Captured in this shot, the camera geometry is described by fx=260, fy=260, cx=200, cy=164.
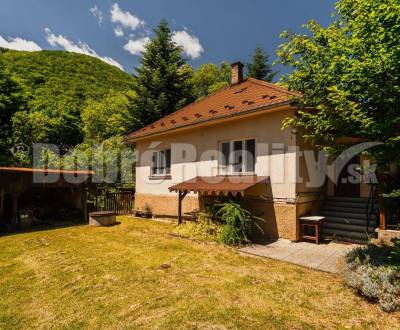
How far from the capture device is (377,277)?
504cm

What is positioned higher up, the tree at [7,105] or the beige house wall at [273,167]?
the tree at [7,105]

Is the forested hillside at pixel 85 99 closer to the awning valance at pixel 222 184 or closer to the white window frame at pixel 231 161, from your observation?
the awning valance at pixel 222 184

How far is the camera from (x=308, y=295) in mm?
5184

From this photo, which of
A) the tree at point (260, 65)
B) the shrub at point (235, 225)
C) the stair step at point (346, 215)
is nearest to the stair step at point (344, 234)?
the stair step at point (346, 215)

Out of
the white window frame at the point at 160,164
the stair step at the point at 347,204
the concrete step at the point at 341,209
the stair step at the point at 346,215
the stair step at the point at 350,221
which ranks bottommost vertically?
the stair step at the point at 350,221

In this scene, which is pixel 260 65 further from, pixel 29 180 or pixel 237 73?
pixel 29 180

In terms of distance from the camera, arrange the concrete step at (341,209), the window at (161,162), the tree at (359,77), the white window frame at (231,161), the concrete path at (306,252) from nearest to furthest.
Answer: the tree at (359,77) < the concrete path at (306,252) < the concrete step at (341,209) < the white window frame at (231,161) < the window at (161,162)

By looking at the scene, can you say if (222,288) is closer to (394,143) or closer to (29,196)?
(394,143)

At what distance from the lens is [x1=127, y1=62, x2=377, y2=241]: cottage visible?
926 cm

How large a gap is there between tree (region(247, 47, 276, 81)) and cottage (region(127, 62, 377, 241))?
65.9ft

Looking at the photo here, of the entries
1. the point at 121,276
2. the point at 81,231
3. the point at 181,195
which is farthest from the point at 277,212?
the point at 81,231

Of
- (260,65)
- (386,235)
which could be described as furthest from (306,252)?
(260,65)

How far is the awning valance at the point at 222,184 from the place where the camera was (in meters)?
9.15

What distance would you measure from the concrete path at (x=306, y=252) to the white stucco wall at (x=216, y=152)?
1.75 m
